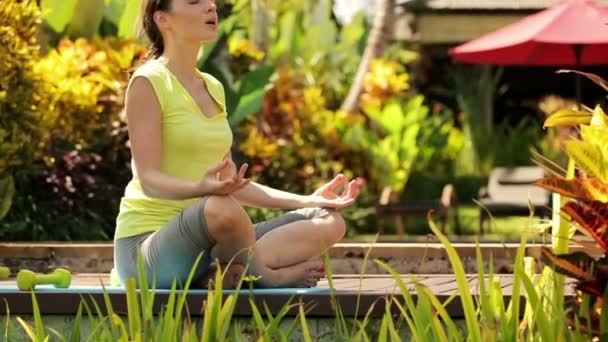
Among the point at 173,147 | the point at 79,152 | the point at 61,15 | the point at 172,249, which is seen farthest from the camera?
the point at 61,15

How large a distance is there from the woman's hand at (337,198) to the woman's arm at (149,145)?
0.60m

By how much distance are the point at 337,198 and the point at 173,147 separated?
2.25 ft

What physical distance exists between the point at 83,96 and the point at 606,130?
877 cm

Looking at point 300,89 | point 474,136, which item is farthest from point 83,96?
point 474,136

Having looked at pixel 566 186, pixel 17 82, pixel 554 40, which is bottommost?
pixel 554 40

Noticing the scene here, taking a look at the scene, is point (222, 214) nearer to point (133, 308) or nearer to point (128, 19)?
point (133, 308)

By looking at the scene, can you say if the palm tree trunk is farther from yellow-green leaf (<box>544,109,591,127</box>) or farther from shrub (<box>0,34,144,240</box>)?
yellow-green leaf (<box>544,109,591,127</box>)

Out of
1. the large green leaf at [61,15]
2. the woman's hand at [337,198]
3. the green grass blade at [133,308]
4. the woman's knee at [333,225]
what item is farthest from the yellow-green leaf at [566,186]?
the large green leaf at [61,15]

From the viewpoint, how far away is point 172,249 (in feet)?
18.3

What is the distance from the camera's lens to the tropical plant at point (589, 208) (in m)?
3.54

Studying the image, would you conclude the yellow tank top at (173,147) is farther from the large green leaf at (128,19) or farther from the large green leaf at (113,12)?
the large green leaf at (113,12)

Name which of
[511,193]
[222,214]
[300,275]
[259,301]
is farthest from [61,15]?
[259,301]

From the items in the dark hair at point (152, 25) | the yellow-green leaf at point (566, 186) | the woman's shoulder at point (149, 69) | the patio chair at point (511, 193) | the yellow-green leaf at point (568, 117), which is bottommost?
the patio chair at point (511, 193)

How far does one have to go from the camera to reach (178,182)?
18.3ft
